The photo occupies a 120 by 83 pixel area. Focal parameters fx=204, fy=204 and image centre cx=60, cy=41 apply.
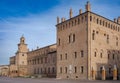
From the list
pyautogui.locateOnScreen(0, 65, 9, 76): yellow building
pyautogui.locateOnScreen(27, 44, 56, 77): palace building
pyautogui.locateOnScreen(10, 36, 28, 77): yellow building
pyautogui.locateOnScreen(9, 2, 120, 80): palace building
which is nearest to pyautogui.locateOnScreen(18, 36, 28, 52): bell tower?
pyautogui.locateOnScreen(10, 36, 28, 77): yellow building

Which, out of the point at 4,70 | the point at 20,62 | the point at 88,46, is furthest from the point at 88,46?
the point at 4,70

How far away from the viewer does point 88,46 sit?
117 ft

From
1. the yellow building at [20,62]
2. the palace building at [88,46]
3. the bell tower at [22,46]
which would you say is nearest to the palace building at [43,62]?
the yellow building at [20,62]

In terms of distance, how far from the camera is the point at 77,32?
38.9 m

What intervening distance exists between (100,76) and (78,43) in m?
7.24

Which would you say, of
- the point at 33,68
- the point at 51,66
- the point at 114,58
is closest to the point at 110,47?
the point at 114,58

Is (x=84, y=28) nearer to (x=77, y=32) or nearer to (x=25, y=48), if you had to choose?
(x=77, y=32)

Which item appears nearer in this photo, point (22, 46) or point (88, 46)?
point (88, 46)

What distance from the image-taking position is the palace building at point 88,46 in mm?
35969

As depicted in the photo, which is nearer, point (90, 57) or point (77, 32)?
point (90, 57)

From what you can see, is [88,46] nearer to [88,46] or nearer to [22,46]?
[88,46]

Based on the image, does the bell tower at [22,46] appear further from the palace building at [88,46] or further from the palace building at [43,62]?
the palace building at [88,46]

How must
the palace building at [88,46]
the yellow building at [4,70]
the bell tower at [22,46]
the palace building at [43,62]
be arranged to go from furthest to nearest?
the yellow building at [4,70]
the bell tower at [22,46]
the palace building at [43,62]
the palace building at [88,46]

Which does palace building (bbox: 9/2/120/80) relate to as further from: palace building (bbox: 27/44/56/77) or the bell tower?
the bell tower
